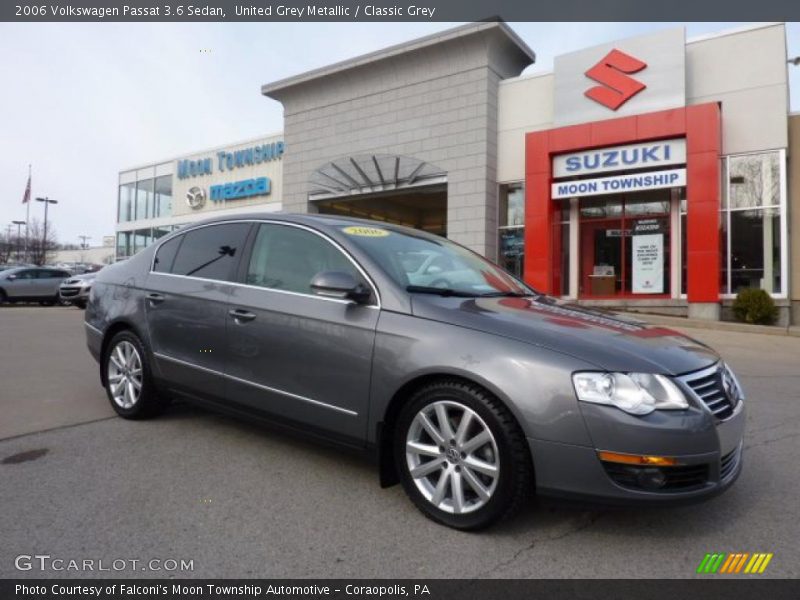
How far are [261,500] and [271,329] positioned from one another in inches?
38.3

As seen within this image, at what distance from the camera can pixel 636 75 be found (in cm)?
1575

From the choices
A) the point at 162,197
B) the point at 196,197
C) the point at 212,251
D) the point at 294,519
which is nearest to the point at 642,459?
the point at 294,519

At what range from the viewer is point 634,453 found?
242 centimetres

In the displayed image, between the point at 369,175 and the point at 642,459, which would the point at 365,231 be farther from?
the point at 369,175

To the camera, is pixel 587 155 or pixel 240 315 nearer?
pixel 240 315

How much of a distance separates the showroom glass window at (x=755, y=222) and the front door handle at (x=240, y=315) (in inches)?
575

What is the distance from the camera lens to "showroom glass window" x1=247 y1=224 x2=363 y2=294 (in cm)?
348

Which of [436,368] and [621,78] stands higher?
[621,78]

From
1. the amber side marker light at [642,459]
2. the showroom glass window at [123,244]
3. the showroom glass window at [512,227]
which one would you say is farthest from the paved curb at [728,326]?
the showroom glass window at [123,244]

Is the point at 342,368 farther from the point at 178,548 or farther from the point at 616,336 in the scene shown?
the point at 616,336

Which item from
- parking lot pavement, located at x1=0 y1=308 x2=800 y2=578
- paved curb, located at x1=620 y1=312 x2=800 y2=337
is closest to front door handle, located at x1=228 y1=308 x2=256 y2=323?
parking lot pavement, located at x1=0 y1=308 x2=800 y2=578

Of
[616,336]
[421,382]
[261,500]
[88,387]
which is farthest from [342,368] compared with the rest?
[88,387]

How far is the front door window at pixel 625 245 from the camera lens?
16078mm

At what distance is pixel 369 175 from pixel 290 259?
17.6m
